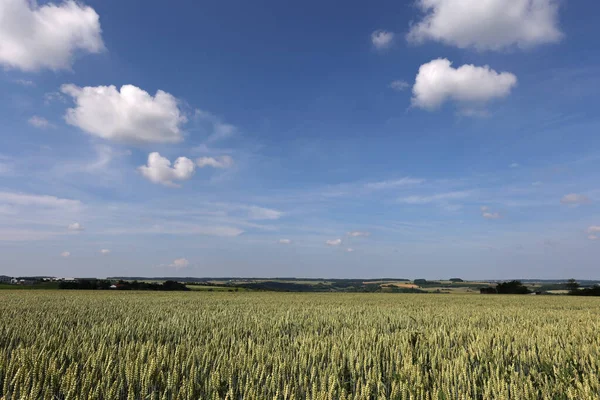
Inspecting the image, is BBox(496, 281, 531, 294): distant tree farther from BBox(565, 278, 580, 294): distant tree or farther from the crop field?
the crop field

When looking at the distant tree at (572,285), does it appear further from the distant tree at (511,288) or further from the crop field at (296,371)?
the crop field at (296,371)

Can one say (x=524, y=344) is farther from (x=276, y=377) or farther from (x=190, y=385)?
(x=190, y=385)

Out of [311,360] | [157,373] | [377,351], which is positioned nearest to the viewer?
[157,373]

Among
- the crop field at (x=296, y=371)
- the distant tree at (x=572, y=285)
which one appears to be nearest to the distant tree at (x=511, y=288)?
the distant tree at (x=572, y=285)

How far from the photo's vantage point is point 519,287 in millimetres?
78438

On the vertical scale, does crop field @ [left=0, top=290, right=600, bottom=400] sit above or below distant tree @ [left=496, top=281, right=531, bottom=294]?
above

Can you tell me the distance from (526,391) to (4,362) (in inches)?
245

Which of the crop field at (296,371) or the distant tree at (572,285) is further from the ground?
the crop field at (296,371)

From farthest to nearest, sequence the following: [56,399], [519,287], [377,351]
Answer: [519,287] < [377,351] < [56,399]

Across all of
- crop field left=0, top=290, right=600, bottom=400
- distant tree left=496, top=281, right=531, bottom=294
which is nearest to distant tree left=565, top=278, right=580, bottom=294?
distant tree left=496, top=281, right=531, bottom=294

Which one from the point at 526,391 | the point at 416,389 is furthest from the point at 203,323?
the point at 526,391

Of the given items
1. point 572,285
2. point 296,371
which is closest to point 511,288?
point 572,285

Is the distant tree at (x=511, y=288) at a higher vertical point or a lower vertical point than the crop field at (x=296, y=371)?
lower

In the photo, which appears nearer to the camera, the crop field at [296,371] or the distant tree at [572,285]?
the crop field at [296,371]
